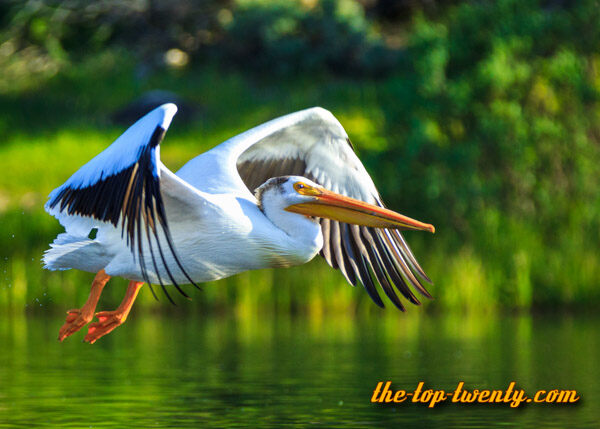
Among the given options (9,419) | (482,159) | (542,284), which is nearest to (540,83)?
(482,159)

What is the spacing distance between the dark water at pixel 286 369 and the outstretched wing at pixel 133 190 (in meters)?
1.92

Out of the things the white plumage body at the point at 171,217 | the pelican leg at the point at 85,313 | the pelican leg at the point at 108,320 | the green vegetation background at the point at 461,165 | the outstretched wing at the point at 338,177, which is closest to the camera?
the white plumage body at the point at 171,217

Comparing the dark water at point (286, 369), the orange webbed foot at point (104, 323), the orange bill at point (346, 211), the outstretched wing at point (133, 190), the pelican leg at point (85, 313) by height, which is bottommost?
the dark water at point (286, 369)

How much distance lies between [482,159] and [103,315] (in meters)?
12.5

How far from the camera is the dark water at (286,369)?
394 inches

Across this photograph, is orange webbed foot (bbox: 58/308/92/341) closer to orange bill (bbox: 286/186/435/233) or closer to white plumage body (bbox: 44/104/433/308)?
white plumage body (bbox: 44/104/433/308)

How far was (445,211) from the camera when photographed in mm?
19594

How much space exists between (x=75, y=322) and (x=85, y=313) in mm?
141

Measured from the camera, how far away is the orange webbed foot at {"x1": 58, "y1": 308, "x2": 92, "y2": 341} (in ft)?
27.9

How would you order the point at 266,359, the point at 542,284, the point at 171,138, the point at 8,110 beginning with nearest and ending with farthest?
the point at 266,359 → the point at 542,284 → the point at 171,138 → the point at 8,110

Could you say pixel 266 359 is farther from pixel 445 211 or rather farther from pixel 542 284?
pixel 445 211

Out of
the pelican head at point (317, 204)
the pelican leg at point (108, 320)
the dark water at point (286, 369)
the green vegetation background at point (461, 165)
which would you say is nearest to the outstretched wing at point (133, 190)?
the pelican leg at point (108, 320)

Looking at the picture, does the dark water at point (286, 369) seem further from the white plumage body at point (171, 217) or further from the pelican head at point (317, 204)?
the pelican head at point (317, 204)

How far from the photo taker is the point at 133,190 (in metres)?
7.75
